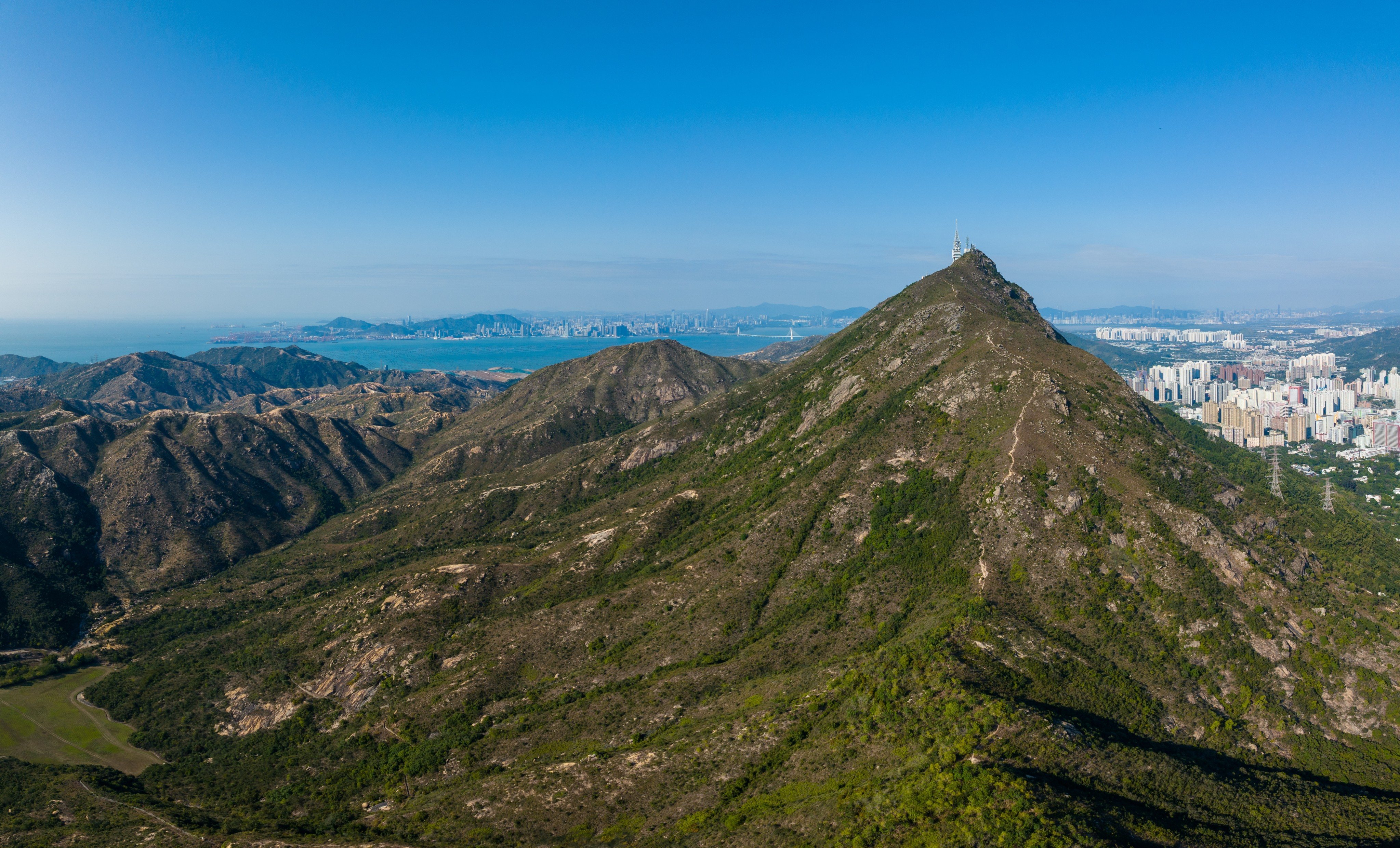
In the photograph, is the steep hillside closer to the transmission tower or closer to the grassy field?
the grassy field

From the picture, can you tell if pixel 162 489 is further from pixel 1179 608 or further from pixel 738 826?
pixel 1179 608

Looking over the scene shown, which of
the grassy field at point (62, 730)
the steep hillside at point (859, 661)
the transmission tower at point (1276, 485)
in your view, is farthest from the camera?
the transmission tower at point (1276, 485)

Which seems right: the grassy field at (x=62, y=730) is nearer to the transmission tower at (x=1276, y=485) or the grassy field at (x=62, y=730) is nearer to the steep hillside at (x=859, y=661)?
the steep hillside at (x=859, y=661)

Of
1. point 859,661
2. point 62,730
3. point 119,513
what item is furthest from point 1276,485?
point 119,513

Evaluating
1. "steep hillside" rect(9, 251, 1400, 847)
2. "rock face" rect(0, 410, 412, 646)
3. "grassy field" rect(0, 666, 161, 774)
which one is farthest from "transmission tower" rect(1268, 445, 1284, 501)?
"rock face" rect(0, 410, 412, 646)

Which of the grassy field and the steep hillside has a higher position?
the steep hillside

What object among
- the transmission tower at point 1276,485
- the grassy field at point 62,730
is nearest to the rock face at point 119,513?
the grassy field at point 62,730

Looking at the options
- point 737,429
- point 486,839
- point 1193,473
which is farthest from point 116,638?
point 1193,473
